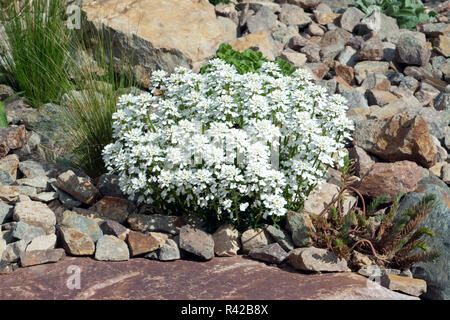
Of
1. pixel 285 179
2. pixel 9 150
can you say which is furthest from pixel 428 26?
pixel 9 150

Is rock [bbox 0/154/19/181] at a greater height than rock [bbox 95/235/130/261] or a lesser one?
greater

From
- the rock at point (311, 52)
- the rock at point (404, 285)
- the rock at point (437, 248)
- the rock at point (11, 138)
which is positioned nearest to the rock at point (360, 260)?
the rock at point (404, 285)

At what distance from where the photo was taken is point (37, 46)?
5211 mm

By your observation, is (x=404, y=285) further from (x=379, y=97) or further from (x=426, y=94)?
(x=426, y=94)

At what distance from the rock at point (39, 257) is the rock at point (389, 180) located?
7.73ft

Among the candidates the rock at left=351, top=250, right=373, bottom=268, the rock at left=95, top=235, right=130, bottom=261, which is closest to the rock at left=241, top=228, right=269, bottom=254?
the rock at left=351, top=250, right=373, bottom=268

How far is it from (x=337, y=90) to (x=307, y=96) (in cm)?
243

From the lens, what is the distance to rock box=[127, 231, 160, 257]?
3635 mm

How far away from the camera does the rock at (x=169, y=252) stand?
11.9ft

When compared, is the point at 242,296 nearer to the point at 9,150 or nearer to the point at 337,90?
the point at 9,150

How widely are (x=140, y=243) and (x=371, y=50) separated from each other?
4.39m

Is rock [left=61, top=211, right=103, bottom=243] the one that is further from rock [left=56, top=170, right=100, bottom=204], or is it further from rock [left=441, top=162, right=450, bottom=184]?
rock [left=441, top=162, right=450, bottom=184]

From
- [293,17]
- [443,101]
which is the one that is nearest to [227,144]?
[443,101]

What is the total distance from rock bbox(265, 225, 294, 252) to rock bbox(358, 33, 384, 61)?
380 centimetres
